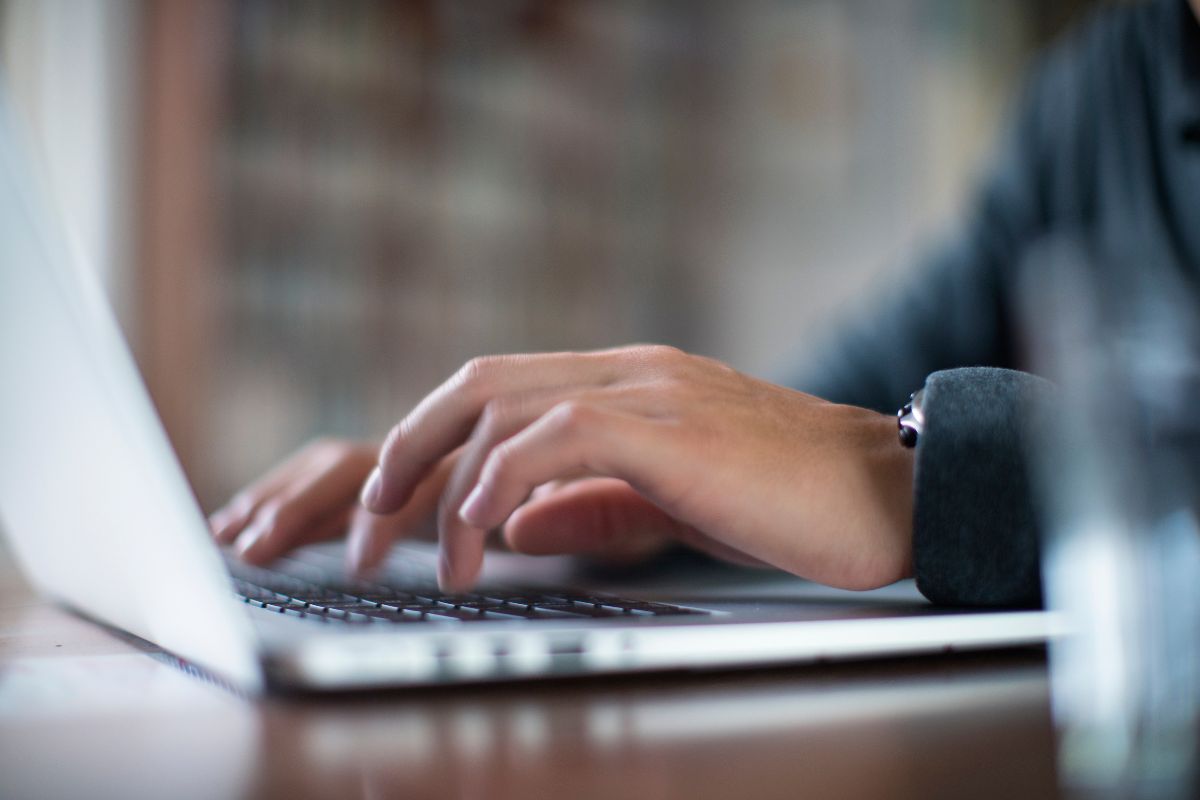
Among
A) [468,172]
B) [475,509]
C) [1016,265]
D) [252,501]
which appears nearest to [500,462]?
[475,509]

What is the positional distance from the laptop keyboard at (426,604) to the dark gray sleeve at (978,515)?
111mm

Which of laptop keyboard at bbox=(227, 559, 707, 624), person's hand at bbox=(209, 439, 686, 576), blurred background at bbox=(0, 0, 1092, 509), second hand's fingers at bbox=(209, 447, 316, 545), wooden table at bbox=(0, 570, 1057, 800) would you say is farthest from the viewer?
blurred background at bbox=(0, 0, 1092, 509)

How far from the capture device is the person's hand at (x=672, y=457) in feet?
1.52

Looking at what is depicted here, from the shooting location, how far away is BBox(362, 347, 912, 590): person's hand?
1.52 feet

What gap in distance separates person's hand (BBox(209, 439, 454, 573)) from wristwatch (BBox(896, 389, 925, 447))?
0.32 meters

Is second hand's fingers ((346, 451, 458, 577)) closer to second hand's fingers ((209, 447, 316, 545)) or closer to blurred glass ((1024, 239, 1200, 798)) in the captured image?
second hand's fingers ((209, 447, 316, 545))

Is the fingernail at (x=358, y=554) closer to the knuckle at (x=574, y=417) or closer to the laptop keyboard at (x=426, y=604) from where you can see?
the laptop keyboard at (x=426, y=604)

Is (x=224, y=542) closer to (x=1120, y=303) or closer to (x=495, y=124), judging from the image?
(x=1120, y=303)

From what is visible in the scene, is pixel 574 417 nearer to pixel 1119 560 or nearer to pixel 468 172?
pixel 1119 560

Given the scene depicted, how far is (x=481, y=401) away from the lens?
51 cm

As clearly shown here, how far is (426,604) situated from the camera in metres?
0.45

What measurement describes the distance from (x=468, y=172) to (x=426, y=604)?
2.58 metres

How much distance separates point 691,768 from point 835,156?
3.78 meters

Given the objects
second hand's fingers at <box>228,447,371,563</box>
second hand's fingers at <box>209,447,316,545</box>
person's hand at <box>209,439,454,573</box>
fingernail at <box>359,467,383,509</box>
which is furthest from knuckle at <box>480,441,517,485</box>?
second hand's fingers at <box>209,447,316,545</box>
